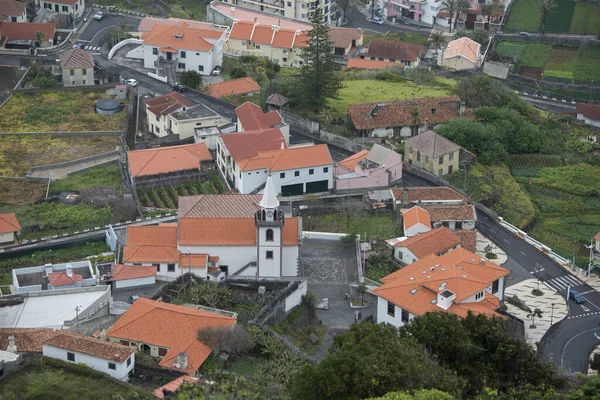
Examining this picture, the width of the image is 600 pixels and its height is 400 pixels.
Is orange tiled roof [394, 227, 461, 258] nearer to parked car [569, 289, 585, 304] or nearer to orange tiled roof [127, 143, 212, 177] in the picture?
parked car [569, 289, 585, 304]

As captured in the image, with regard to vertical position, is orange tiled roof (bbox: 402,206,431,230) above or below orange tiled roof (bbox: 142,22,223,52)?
below

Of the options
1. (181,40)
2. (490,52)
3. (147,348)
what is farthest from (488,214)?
(490,52)

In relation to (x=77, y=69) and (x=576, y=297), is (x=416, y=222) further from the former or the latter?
(x=77, y=69)

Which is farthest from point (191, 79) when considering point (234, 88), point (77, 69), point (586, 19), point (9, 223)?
point (586, 19)

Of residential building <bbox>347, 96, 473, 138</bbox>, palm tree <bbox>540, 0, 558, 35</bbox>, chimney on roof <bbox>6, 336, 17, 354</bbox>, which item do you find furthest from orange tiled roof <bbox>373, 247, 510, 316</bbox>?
palm tree <bbox>540, 0, 558, 35</bbox>

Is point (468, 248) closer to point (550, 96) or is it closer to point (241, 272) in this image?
point (241, 272)

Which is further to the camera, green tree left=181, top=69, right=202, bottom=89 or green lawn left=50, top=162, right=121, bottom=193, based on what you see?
green tree left=181, top=69, right=202, bottom=89
